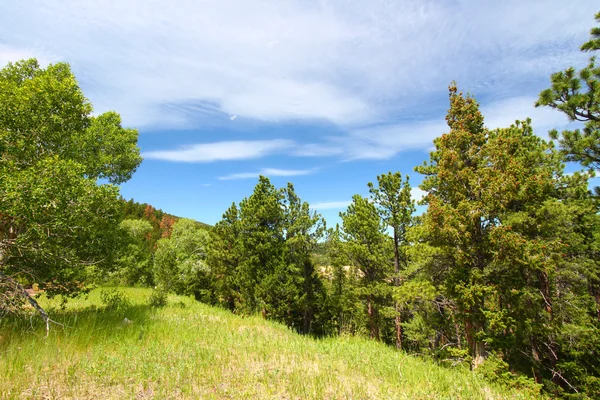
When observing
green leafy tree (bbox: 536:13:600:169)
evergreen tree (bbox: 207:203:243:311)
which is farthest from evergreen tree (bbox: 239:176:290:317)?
green leafy tree (bbox: 536:13:600:169)

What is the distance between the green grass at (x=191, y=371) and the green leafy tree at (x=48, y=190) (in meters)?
1.73

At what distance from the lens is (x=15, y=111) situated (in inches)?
299

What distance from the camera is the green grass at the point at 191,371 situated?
180 inches

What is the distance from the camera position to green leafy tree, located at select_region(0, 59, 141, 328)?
21.6ft

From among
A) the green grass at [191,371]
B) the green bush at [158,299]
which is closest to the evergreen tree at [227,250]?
the green bush at [158,299]

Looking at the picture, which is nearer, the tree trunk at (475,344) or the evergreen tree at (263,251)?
the tree trunk at (475,344)

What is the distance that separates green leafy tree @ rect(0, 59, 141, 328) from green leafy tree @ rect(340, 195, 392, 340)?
15.4 meters

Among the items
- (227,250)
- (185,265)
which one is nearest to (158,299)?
(227,250)

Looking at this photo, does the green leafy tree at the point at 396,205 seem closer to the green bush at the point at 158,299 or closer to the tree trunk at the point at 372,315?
the tree trunk at the point at 372,315

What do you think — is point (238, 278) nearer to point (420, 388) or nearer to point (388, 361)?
point (388, 361)

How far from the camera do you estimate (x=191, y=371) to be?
539cm

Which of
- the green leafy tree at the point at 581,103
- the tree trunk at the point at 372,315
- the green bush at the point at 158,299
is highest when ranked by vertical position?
the green leafy tree at the point at 581,103

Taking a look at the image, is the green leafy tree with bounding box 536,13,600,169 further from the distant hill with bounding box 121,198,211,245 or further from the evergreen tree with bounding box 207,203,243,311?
the distant hill with bounding box 121,198,211,245

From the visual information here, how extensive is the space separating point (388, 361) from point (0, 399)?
307 inches
